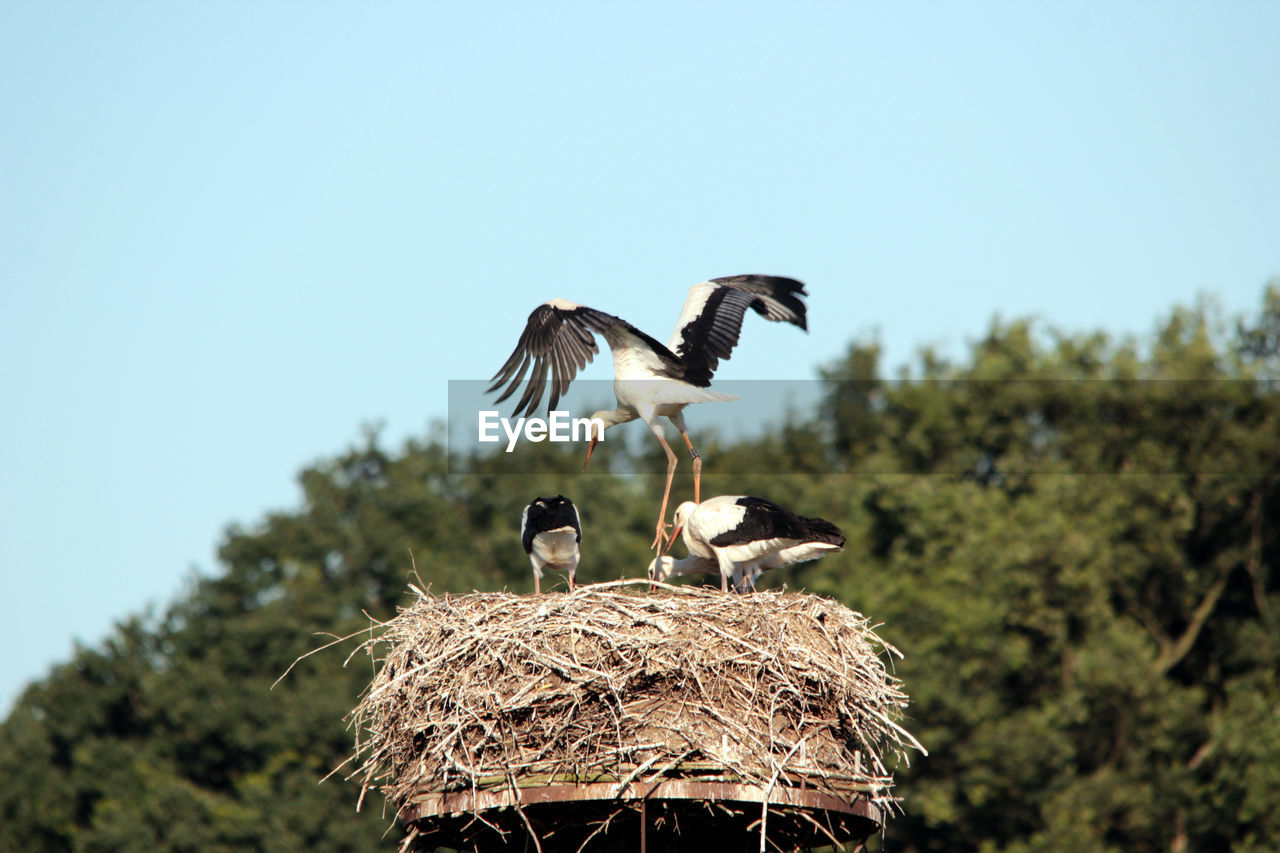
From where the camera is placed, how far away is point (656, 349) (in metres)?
12.0

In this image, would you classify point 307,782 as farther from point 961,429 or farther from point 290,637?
point 961,429

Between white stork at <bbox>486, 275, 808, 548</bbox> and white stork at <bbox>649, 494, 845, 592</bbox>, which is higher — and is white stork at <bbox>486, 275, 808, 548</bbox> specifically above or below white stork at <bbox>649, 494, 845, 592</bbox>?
above

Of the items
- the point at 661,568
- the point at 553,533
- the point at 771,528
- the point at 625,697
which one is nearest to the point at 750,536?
the point at 771,528

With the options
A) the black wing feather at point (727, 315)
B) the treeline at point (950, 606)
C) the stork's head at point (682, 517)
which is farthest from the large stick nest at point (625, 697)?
the treeline at point (950, 606)

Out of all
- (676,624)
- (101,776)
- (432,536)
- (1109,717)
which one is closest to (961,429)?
(1109,717)

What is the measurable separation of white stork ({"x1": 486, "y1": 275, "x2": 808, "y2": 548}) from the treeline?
56.6ft

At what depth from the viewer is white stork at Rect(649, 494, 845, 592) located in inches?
447

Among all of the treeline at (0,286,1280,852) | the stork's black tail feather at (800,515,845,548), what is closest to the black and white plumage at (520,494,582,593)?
the stork's black tail feather at (800,515,845,548)

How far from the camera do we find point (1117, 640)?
1246 inches

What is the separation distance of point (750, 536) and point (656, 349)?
1.66m

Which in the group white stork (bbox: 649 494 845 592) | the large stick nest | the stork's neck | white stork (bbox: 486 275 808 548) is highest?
white stork (bbox: 486 275 808 548)

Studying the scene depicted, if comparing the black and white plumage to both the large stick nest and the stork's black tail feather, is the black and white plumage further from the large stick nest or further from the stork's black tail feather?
the large stick nest

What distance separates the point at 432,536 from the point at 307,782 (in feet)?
33.4

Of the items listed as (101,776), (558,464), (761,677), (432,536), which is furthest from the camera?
(558,464)
